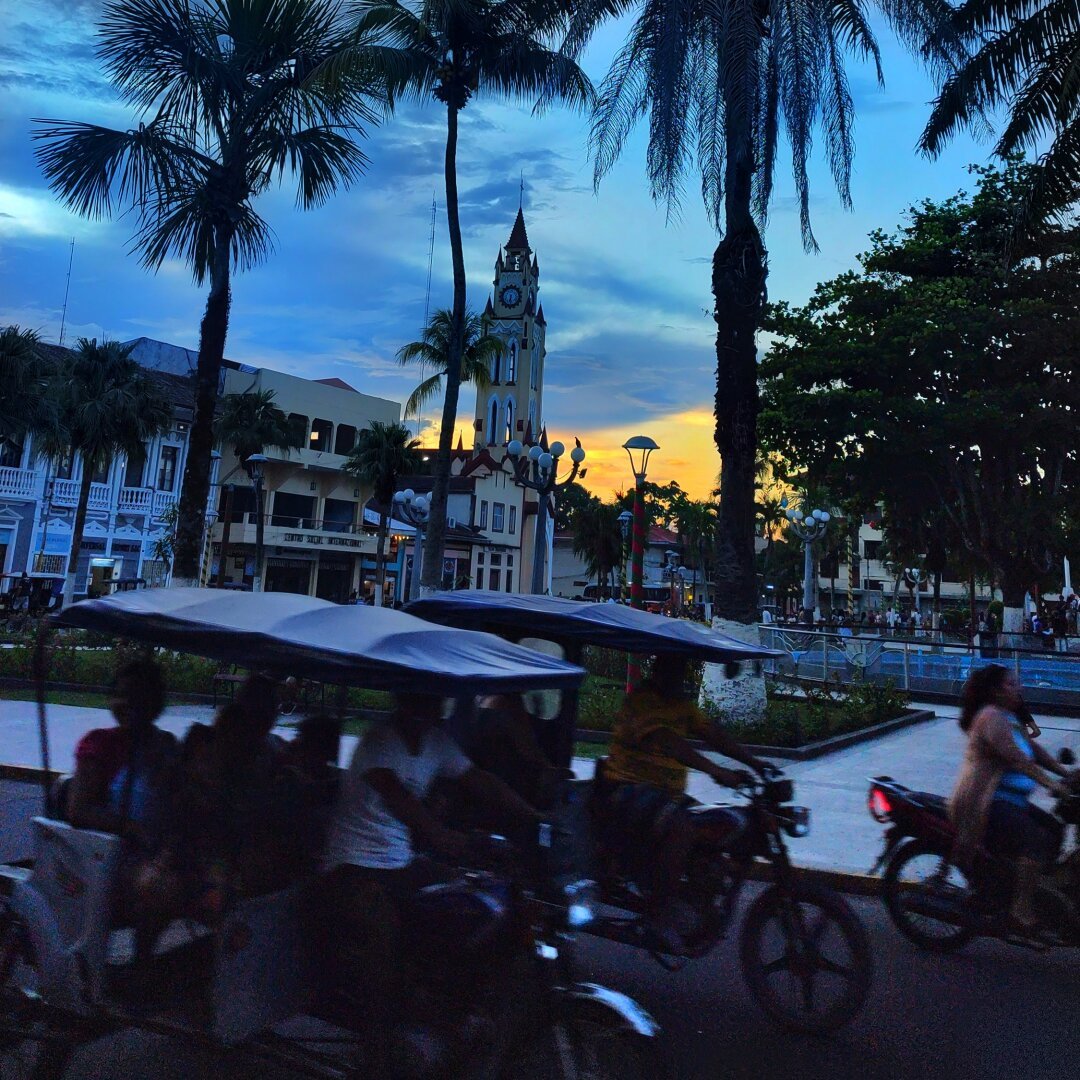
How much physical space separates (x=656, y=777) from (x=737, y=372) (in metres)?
9.78

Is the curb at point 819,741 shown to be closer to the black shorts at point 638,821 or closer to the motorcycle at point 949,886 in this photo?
the motorcycle at point 949,886

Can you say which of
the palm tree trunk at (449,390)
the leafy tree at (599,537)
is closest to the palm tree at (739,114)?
the palm tree trunk at (449,390)

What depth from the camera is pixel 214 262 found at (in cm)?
1622

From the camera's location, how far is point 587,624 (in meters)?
5.51

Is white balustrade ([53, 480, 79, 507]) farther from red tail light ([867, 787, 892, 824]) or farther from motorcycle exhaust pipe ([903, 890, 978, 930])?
motorcycle exhaust pipe ([903, 890, 978, 930])

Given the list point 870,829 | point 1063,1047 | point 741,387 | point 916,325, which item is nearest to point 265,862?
point 1063,1047

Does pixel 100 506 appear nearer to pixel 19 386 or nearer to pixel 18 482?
pixel 18 482

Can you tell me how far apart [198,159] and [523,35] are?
315 inches

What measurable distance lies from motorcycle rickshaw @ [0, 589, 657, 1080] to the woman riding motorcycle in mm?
2791

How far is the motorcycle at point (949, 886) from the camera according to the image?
5.06 metres

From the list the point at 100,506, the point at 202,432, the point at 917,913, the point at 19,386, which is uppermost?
the point at 19,386

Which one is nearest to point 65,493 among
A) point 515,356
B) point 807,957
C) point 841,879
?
point 841,879

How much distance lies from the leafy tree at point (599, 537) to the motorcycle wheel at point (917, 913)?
69241mm

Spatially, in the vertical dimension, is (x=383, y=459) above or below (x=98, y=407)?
above
